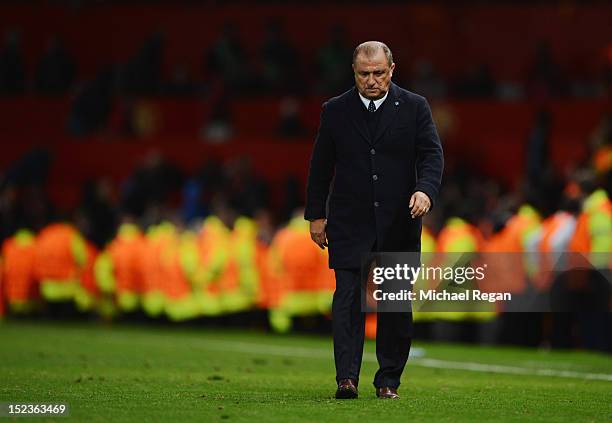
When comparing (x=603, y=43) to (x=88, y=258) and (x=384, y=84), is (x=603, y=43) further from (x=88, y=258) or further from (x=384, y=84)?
(x=384, y=84)

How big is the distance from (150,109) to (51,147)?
2.57 m

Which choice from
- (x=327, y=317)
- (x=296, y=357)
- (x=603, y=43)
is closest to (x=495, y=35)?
(x=603, y=43)

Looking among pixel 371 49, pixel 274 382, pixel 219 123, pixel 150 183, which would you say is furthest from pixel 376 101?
pixel 219 123

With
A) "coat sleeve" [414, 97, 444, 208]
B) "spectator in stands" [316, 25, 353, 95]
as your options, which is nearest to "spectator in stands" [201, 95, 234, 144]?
"spectator in stands" [316, 25, 353, 95]

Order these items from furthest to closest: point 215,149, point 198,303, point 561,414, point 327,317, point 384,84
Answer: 1. point 215,149
2. point 198,303
3. point 327,317
4. point 384,84
5. point 561,414

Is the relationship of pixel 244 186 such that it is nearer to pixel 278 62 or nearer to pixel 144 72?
pixel 278 62

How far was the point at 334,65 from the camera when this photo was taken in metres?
32.2

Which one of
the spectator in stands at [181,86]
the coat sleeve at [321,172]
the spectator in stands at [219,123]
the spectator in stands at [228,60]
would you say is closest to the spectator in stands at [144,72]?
the spectator in stands at [181,86]

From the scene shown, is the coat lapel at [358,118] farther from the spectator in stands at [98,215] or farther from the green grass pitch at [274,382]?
the spectator in stands at [98,215]

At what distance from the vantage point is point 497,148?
29.4 metres

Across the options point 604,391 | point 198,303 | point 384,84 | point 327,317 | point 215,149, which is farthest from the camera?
point 215,149

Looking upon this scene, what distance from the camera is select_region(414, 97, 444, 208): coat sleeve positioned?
33.5 ft

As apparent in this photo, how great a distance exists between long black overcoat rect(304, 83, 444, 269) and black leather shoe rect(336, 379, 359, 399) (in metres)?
0.80

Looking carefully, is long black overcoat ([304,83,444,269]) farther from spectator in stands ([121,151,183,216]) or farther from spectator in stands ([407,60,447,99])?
spectator in stands ([407,60,447,99])
